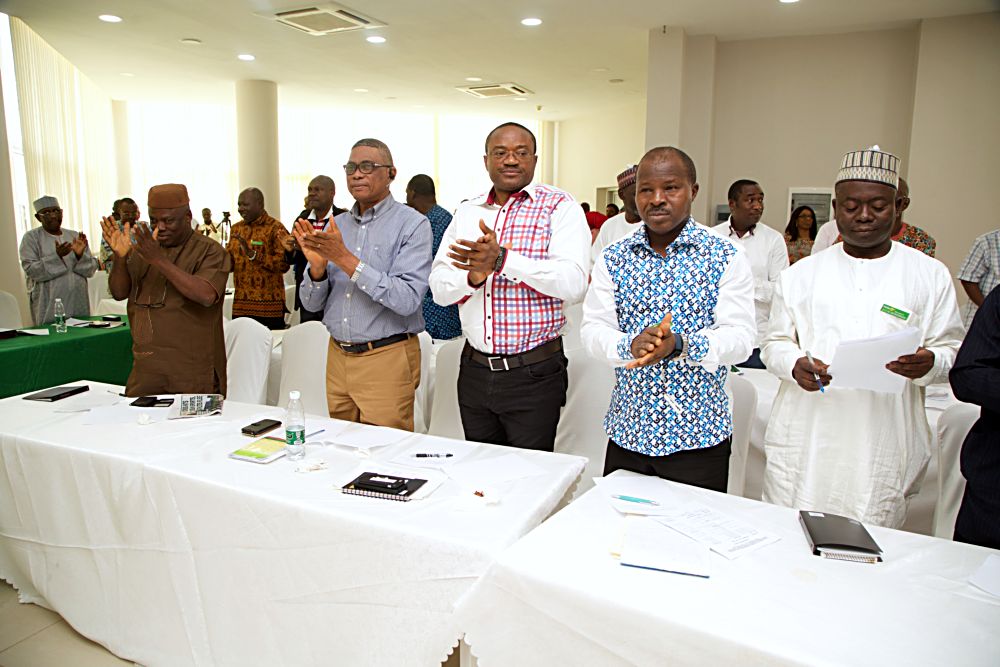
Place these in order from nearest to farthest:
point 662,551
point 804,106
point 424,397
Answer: point 662,551
point 424,397
point 804,106

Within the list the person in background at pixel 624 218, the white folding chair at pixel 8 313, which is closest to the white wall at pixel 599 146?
the person in background at pixel 624 218

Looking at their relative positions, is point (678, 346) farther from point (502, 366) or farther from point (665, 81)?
point (665, 81)

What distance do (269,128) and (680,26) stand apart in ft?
19.9

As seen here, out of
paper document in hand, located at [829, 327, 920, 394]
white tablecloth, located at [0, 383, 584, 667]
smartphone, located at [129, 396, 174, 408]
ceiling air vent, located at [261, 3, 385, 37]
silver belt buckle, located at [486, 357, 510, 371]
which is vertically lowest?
white tablecloth, located at [0, 383, 584, 667]

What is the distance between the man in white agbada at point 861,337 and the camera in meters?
1.92

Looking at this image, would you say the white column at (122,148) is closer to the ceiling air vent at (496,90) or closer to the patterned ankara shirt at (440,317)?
the ceiling air vent at (496,90)

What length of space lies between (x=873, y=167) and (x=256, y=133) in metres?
9.62

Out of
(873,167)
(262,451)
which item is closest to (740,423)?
(873,167)

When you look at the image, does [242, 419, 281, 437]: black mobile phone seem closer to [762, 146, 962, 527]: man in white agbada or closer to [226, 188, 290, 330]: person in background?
[762, 146, 962, 527]: man in white agbada

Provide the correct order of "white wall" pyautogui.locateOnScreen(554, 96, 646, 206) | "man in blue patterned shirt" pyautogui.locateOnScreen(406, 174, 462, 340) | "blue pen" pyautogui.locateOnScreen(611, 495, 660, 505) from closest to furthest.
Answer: "blue pen" pyautogui.locateOnScreen(611, 495, 660, 505) → "man in blue patterned shirt" pyautogui.locateOnScreen(406, 174, 462, 340) → "white wall" pyautogui.locateOnScreen(554, 96, 646, 206)

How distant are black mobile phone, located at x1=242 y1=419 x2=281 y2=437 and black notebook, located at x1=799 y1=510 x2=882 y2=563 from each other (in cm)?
177

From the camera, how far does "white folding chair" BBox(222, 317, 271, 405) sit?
4.05 m

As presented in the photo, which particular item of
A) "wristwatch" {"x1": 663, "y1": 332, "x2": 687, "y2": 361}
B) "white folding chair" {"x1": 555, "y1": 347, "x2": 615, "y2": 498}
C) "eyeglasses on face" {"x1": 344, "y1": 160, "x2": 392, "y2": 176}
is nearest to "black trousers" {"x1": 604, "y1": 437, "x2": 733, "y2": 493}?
"wristwatch" {"x1": 663, "y1": 332, "x2": 687, "y2": 361}

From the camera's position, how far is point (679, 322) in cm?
200
